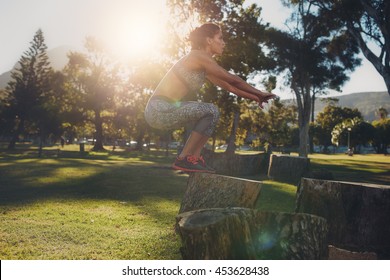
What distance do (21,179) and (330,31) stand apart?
2945cm

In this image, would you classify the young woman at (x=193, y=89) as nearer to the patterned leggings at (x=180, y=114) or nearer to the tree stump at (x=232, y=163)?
the patterned leggings at (x=180, y=114)

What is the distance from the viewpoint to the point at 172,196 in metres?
9.72

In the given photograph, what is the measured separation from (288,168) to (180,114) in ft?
38.3

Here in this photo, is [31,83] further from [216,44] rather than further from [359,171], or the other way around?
[216,44]

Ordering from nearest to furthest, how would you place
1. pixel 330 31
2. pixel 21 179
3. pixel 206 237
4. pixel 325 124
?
pixel 206 237 < pixel 21 179 < pixel 330 31 < pixel 325 124

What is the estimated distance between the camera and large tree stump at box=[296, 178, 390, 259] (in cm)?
493

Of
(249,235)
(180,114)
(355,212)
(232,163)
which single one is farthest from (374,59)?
(249,235)

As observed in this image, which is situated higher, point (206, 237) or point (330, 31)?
point (330, 31)

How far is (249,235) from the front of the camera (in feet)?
11.0

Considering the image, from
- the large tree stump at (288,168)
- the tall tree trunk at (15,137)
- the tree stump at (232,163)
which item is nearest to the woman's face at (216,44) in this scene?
the large tree stump at (288,168)

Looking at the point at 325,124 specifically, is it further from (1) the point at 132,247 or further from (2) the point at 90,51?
(1) the point at 132,247

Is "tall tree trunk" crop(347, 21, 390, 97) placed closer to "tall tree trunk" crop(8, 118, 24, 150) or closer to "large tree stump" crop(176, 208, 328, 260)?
"large tree stump" crop(176, 208, 328, 260)

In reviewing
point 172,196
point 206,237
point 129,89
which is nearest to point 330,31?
point 172,196

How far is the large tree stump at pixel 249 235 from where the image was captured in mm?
3230
